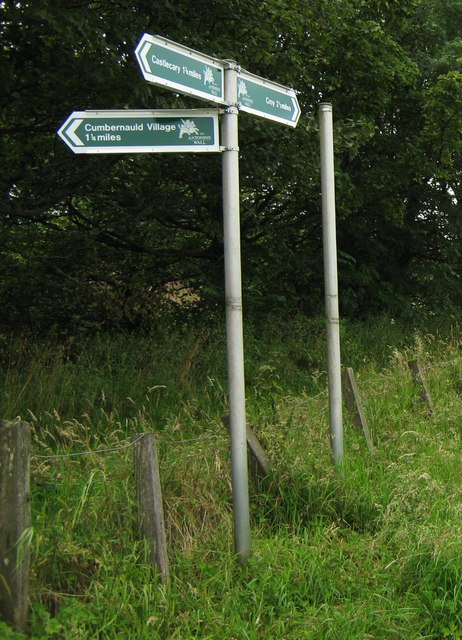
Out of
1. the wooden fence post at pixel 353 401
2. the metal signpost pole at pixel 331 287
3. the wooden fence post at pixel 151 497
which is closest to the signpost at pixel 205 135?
the wooden fence post at pixel 151 497

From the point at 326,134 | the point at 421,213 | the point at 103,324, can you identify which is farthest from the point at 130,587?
the point at 421,213

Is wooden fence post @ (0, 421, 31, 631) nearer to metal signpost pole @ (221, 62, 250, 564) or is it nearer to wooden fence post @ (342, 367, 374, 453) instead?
metal signpost pole @ (221, 62, 250, 564)

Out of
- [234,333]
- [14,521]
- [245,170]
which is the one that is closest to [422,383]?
[234,333]

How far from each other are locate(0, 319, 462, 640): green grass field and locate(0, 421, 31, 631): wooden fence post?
7cm

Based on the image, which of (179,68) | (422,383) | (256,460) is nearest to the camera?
(179,68)

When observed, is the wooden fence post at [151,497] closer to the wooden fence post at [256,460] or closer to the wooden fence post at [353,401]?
the wooden fence post at [256,460]

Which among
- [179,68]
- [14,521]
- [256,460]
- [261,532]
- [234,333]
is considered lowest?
[261,532]

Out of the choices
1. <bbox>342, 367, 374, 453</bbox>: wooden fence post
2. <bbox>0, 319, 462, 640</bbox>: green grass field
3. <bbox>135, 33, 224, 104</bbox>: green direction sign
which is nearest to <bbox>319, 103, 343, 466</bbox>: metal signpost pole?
<bbox>0, 319, 462, 640</bbox>: green grass field

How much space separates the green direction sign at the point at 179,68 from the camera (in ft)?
11.1

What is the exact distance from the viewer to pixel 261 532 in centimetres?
404

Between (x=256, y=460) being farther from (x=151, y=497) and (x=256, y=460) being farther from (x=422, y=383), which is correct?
(x=422, y=383)

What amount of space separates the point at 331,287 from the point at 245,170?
5054 millimetres

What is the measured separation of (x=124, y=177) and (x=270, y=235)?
312 cm

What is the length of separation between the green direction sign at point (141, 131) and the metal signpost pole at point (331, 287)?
1.24 m
